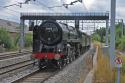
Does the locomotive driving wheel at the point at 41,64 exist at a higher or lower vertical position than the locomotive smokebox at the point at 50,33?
lower

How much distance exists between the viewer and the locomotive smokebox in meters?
22.5

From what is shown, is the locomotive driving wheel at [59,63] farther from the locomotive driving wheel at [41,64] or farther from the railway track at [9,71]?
the railway track at [9,71]

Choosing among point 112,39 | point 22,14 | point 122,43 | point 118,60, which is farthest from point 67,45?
point 22,14

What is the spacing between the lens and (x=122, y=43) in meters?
62.2

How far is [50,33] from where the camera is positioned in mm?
22922

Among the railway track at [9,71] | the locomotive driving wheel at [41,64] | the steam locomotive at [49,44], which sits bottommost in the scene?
the railway track at [9,71]

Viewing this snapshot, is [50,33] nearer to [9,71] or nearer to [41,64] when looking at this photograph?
[41,64]

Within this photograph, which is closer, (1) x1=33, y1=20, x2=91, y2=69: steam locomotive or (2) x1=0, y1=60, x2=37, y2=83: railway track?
(2) x1=0, y1=60, x2=37, y2=83: railway track

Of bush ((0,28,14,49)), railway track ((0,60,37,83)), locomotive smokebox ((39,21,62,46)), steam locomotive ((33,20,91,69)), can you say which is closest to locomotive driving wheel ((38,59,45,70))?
steam locomotive ((33,20,91,69))

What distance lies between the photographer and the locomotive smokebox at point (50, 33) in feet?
73.9

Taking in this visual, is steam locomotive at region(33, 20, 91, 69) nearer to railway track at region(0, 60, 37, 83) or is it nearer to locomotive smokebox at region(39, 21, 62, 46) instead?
locomotive smokebox at region(39, 21, 62, 46)

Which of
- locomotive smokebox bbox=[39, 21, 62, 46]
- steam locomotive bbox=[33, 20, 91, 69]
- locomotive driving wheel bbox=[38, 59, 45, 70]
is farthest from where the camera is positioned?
locomotive smokebox bbox=[39, 21, 62, 46]

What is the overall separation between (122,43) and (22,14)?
19.3 metres

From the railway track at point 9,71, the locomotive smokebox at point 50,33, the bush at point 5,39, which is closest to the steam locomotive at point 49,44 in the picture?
the locomotive smokebox at point 50,33
